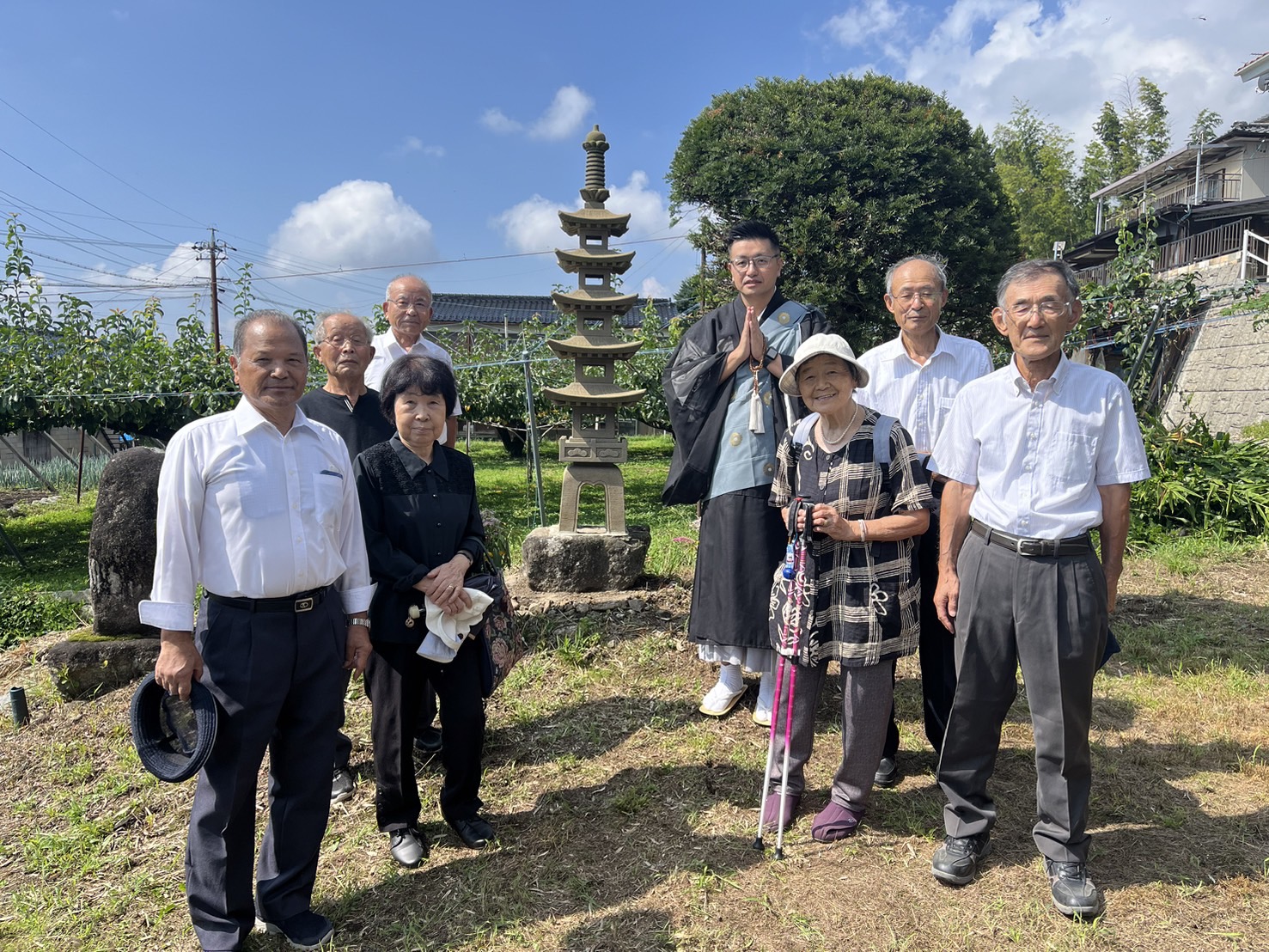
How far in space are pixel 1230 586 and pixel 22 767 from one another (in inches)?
318

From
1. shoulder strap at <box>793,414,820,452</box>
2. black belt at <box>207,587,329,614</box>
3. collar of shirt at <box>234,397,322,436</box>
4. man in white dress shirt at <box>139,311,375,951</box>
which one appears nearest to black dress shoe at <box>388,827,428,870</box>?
man in white dress shirt at <box>139,311,375,951</box>

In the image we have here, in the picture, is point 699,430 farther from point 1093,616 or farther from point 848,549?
point 1093,616

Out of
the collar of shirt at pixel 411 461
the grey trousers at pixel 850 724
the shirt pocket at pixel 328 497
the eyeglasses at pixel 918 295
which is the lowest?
the grey trousers at pixel 850 724

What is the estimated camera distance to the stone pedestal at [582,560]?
5.19 metres

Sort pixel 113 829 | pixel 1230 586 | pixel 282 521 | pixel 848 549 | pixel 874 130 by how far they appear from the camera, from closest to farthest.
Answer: pixel 282 521, pixel 848 549, pixel 113 829, pixel 1230 586, pixel 874 130

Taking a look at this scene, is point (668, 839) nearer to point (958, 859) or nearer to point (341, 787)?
point (958, 859)

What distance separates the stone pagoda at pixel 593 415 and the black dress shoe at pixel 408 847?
7.84ft

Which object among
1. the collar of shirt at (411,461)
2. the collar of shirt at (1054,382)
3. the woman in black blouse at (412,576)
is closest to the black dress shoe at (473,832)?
the woman in black blouse at (412,576)

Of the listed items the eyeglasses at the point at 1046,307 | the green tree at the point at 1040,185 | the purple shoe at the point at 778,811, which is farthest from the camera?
the green tree at the point at 1040,185

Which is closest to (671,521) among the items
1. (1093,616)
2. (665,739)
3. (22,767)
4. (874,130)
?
(874,130)

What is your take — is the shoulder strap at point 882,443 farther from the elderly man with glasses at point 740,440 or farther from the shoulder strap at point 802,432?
the elderly man with glasses at point 740,440

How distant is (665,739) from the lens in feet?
12.4

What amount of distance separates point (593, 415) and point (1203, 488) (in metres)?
6.12

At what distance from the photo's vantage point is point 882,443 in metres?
2.79
